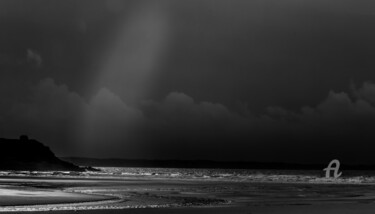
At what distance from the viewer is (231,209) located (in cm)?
4656

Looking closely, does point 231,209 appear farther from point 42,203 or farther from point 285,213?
point 42,203

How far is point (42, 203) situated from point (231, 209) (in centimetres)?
1329

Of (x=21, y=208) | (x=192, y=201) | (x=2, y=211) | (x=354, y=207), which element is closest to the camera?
(x=2, y=211)

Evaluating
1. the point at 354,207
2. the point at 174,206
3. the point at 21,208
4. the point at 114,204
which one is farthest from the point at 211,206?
the point at 21,208

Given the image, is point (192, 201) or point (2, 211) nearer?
point (2, 211)

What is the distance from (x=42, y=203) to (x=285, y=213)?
17021mm

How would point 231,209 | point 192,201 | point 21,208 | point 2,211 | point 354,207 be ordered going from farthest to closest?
1. point 192,201
2. point 354,207
3. point 231,209
4. point 21,208
5. point 2,211

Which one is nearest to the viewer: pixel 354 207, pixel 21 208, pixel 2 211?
pixel 2 211

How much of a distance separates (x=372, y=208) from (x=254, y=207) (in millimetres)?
8320

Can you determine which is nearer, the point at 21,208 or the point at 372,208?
the point at 21,208

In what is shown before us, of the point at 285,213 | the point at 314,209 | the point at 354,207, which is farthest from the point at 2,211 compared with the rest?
the point at 354,207

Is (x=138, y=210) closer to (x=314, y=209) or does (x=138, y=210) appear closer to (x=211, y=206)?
(x=211, y=206)

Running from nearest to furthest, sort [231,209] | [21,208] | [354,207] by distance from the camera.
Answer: [21,208] < [231,209] < [354,207]

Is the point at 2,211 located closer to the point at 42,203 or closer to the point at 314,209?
the point at 42,203
